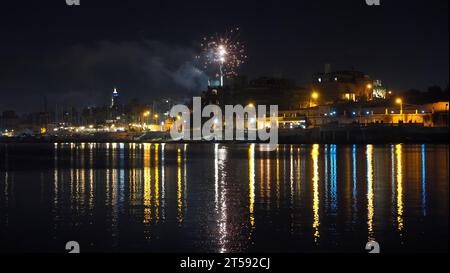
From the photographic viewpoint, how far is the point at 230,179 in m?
29.3

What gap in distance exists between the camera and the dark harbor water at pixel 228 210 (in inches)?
584

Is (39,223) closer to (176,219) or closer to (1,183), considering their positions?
(176,219)

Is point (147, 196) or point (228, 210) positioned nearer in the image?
point (228, 210)

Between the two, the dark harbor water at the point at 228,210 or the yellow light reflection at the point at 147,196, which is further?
the yellow light reflection at the point at 147,196

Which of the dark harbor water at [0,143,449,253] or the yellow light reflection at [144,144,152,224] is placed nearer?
the dark harbor water at [0,143,449,253]

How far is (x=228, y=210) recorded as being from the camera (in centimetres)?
1938

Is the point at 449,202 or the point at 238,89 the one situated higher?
the point at 238,89

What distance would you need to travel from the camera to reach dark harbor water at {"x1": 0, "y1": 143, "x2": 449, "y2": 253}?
14.8 metres
